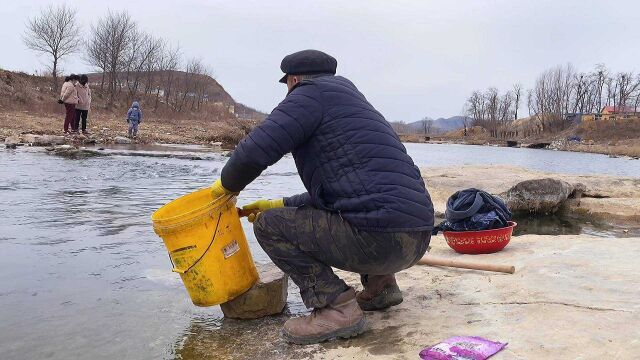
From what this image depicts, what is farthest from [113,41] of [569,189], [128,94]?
[569,189]

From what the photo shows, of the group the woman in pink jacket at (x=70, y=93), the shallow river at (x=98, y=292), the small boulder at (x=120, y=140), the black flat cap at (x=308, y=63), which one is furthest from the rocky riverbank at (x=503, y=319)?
the small boulder at (x=120, y=140)

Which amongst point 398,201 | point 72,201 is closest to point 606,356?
point 398,201

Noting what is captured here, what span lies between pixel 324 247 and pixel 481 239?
2169 mm

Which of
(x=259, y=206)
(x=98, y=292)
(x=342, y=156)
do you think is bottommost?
(x=98, y=292)

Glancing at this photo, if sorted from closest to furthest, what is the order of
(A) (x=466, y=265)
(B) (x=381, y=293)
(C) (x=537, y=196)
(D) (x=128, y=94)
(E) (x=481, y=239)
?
(B) (x=381, y=293) → (A) (x=466, y=265) → (E) (x=481, y=239) → (C) (x=537, y=196) → (D) (x=128, y=94)

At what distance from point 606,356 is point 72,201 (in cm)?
646

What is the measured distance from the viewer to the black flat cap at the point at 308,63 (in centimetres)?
277

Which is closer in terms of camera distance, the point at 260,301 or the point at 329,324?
the point at 329,324

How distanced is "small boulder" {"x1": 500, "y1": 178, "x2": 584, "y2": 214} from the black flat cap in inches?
241

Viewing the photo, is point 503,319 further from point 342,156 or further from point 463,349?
point 342,156

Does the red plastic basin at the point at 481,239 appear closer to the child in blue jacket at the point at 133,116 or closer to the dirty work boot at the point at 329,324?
the dirty work boot at the point at 329,324

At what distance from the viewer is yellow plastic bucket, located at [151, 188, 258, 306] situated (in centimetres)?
286

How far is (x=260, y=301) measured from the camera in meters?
3.22

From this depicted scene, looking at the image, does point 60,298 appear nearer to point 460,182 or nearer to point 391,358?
point 391,358
